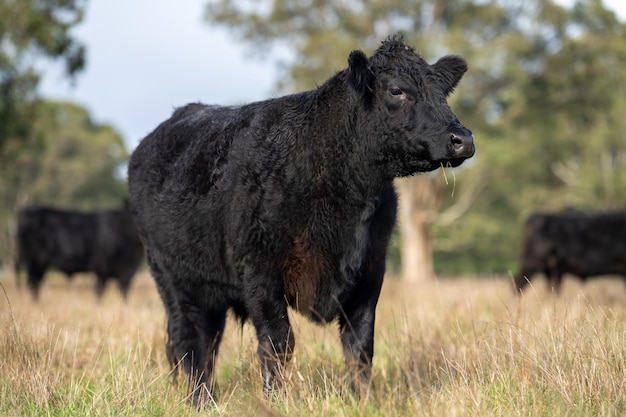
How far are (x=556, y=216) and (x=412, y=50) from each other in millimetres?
10634

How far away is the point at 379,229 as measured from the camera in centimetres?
448

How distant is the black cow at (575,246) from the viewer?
45.4 feet

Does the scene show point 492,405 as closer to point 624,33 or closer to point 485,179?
point 624,33

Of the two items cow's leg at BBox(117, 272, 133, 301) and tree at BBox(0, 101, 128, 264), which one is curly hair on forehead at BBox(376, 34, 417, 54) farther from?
tree at BBox(0, 101, 128, 264)

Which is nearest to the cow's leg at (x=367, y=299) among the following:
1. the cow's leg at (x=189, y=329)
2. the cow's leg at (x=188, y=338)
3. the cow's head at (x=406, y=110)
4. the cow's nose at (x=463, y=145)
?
the cow's head at (x=406, y=110)

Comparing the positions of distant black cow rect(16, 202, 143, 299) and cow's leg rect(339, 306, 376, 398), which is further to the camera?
distant black cow rect(16, 202, 143, 299)

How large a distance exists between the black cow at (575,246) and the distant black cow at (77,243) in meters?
7.93

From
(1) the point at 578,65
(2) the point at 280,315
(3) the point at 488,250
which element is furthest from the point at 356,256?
(3) the point at 488,250

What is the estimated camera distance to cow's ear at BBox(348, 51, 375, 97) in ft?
14.3

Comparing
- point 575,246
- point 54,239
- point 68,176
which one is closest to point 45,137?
point 54,239

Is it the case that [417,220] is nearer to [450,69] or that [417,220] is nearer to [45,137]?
[45,137]

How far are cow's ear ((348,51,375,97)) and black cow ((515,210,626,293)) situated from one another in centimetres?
1027

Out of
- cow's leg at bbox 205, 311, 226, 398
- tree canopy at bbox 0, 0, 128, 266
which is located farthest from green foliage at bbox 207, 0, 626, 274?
cow's leg at bbox 205, 311, 226, 398

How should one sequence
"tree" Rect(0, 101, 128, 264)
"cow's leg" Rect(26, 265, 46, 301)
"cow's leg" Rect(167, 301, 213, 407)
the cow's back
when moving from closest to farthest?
1. "cow's leg" Rect(167, 301, 213, 407)
2. "cow's leg" Rect(26, 265, 46, 301)
3. the cow's back
4. "tree" Rect(0, 101, 128, 264)
